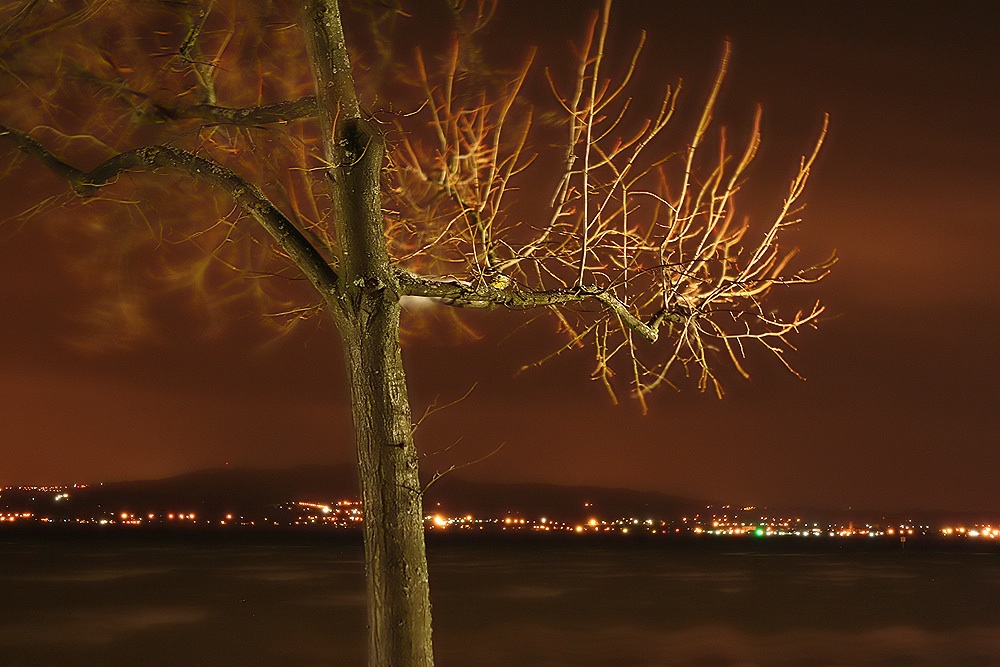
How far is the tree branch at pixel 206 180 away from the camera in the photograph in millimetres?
6410

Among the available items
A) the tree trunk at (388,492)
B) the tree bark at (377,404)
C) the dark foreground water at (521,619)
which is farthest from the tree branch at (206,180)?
the dark foreground water at (521,619)

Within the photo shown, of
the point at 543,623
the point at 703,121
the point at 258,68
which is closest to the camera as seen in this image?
the point at 703,121

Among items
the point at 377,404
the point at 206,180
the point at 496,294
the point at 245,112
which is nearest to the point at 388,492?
the point at 377,404

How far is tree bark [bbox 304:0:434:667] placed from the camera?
6.11m

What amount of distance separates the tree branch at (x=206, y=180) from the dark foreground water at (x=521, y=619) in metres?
26.1

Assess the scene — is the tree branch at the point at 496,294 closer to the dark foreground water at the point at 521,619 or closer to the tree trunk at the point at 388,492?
the tree trunk at the point at 388,492

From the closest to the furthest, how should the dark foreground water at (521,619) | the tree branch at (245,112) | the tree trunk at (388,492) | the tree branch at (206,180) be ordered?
the tree trunk at (388,492) < the tree branch at (206,180) < the tree branch at (245,112) < the dark foreground water at (521,619)

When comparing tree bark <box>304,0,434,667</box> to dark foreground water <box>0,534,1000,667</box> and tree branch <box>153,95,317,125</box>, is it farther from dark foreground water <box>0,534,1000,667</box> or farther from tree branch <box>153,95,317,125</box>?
dark foreground water <box>0,534,1000,667</box>

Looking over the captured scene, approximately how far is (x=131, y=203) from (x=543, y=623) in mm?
38062

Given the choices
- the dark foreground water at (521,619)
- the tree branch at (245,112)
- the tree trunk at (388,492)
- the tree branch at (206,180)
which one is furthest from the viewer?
the dark foreground water at (521,619)

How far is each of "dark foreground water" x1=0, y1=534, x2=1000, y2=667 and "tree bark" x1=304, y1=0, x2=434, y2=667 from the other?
2613cm

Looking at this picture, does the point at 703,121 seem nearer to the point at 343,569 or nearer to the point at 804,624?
the point at 804,624

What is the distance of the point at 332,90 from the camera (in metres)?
6.46

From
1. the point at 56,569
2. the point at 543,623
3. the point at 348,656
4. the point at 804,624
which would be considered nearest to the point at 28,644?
the point at 348,656
